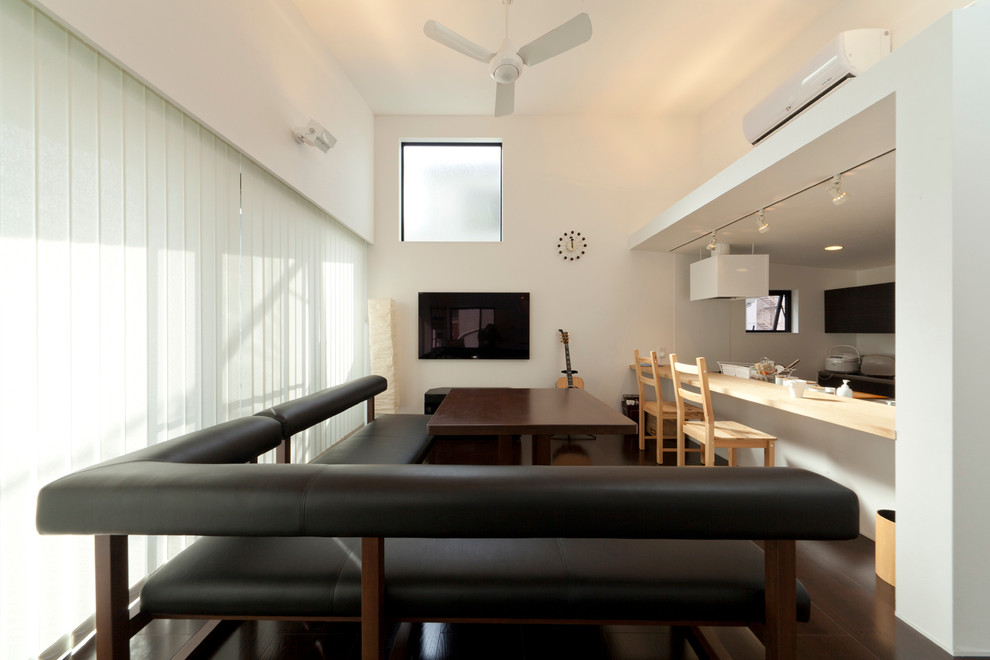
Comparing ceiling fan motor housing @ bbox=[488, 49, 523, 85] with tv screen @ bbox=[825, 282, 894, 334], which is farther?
tv screen @ bbox=[825, 282, 894, 334]

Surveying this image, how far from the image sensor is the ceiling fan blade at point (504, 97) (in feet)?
8.97

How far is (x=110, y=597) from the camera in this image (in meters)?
0.80

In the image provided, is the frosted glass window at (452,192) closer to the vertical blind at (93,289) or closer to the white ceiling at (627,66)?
the white ceiling at (627,66)

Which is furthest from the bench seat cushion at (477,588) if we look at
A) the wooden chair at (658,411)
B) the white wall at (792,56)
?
the white wall at (792,56)

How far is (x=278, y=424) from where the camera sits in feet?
5.35

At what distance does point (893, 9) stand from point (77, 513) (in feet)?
14.5

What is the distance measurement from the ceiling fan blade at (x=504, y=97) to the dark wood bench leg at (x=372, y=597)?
293 centimetres

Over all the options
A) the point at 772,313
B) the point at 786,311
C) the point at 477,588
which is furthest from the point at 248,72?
the point at 786,311

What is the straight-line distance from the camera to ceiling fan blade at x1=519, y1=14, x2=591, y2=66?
2219 millimetres

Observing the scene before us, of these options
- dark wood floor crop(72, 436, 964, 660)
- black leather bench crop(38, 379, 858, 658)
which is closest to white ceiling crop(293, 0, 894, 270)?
dark wood floor crop(72, 436, 964, 660)

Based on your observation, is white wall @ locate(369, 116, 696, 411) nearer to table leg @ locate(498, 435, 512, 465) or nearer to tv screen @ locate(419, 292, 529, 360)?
tv screen @ locate(419, 292, 529, 360)

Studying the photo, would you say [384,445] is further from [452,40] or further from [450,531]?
[452,40]

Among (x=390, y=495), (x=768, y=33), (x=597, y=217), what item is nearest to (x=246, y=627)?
(x=390, y=495)

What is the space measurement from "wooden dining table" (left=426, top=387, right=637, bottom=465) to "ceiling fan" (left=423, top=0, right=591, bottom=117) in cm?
221
